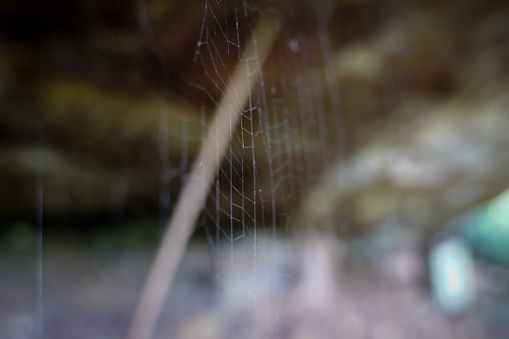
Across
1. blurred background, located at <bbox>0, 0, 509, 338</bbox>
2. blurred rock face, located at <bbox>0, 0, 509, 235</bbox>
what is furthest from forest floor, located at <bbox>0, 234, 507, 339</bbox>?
blurred rock face, located at <bbox>0, 0, 509, 235</bbox>

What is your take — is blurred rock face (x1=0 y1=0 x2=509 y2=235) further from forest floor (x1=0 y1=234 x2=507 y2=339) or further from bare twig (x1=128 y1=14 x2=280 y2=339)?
forest floor (x1=0 y1=234 x2=507 y2=339)

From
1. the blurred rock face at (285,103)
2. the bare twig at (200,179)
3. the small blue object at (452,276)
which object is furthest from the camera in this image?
the small blue object at (452,276)

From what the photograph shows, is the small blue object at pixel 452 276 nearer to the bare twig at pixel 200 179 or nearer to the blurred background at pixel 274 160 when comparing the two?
the blurred background at pixel 274 160

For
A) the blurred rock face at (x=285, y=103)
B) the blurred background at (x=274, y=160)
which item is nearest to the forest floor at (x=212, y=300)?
the blurred background at (x=274, y=160)

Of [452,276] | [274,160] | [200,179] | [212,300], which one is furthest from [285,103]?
[452,276]

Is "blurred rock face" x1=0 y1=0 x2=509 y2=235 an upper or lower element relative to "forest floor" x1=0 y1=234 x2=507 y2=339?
upper

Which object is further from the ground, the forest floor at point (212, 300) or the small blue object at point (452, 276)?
the forest floor at point (212, 300)

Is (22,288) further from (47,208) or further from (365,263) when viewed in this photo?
(365,263)

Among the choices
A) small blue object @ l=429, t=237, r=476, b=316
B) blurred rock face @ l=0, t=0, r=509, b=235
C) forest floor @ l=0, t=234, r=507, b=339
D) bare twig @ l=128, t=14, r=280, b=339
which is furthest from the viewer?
small blue object @ l=429, t=237, r=476, b=316
